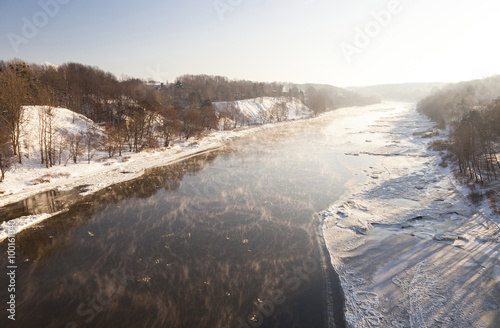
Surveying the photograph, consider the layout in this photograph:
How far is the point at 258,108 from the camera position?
9019 centimetres

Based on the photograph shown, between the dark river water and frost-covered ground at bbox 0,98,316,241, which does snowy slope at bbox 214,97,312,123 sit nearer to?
frost-covered ground at bbox 0,98,316,241

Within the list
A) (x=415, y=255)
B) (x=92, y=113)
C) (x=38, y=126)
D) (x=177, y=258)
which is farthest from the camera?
(x=92, y=113)

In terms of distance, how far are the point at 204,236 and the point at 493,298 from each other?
11013 mm

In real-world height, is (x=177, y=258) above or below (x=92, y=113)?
below

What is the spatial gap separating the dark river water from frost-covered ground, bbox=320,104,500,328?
105 cm

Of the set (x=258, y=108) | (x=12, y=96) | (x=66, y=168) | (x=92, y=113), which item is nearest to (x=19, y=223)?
(x=66, y=168)

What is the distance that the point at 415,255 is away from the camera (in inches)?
385

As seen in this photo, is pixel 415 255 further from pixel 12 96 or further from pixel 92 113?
pixel 92 113

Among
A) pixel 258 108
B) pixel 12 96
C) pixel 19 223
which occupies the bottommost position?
pixel 19 223

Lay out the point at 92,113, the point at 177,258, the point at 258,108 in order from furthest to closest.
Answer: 1. the point at 258,108
2. the point at 92,113
3. the point at 177,258

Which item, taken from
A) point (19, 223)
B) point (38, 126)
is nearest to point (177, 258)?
point (19, 223)

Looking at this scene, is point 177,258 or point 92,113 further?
point 92,113

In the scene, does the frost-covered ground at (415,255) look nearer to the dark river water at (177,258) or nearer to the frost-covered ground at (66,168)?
the dark river water at (177,258)

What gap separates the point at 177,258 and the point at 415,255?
33.0 ft
